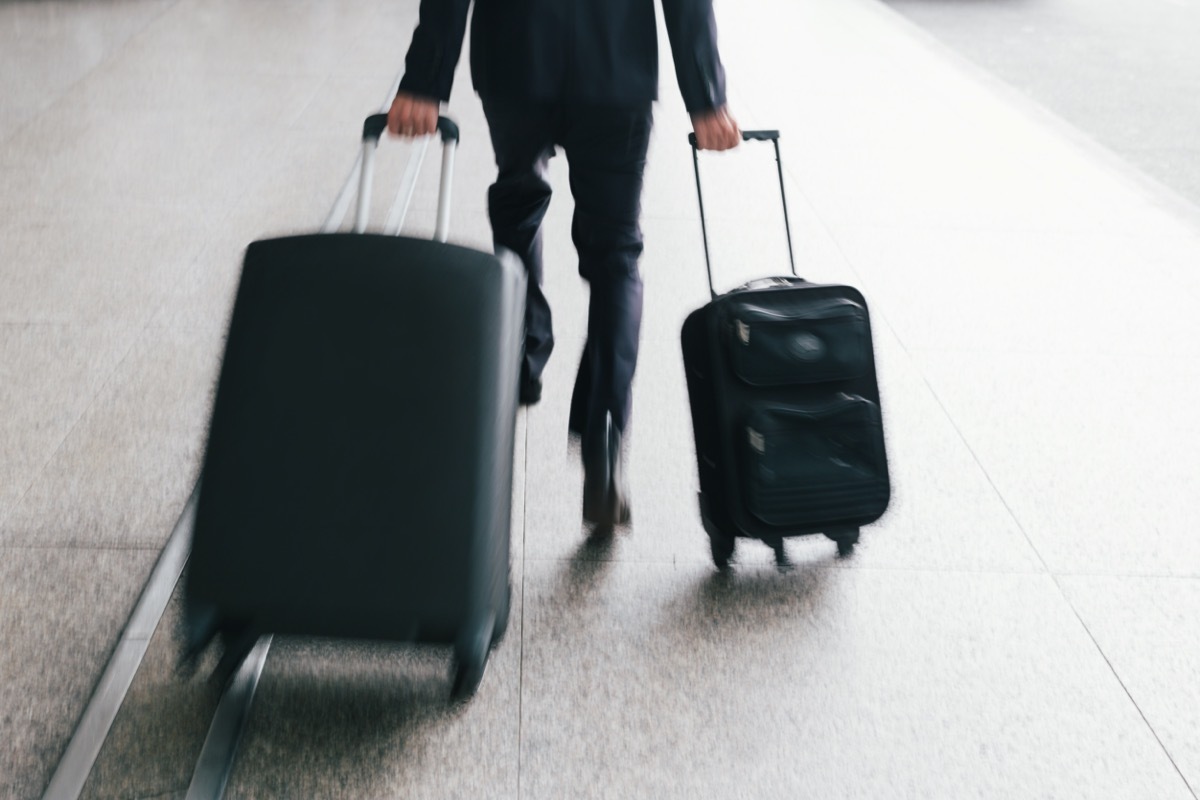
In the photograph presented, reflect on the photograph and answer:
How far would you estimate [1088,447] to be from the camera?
231 cm

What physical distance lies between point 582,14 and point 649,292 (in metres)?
1.39

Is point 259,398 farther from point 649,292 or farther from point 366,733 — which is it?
point 649,292

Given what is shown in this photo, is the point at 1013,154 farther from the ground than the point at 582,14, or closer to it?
closer to it

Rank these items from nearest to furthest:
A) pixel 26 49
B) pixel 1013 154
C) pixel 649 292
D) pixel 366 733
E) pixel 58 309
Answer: pixel 366 733 → pixel 58 309 → pixel 649 292 → pixel 1013 154 → pixel 26 49

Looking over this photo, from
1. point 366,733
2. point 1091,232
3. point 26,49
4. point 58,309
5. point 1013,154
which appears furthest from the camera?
point 26,49

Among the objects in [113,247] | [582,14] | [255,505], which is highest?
[582,14]

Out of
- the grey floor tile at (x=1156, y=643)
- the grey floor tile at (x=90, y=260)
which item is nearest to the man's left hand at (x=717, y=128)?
the grey floor tile at (x=1156, y=643)

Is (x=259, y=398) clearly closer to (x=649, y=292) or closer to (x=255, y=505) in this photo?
(x=255, y=505)

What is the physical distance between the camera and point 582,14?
1554mm

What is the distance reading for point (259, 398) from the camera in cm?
134

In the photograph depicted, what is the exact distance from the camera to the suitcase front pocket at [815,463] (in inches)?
66.6

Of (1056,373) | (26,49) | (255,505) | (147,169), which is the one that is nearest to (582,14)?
(255,505)

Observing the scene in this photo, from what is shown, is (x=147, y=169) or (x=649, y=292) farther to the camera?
(x=147, y=169)

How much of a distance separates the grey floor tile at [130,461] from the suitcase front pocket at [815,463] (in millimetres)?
1092
